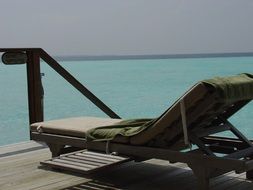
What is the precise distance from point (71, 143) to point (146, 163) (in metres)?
0.68

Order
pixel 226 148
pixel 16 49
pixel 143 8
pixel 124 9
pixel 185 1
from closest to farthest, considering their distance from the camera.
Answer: pixel 226 148, pixel 16 49, pixel 185 1, pixel 124 9, pixel 143 8

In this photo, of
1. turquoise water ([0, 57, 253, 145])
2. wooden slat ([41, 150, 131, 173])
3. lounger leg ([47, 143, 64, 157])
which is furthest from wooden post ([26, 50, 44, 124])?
turquoise water ([0, 57, 253, 145])

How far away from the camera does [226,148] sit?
3504 millimetres

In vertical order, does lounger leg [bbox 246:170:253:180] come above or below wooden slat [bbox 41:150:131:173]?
below

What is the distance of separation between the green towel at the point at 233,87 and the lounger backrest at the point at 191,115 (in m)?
0.01

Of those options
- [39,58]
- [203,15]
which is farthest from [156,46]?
[39,58]

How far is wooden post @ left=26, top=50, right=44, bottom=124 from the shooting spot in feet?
17.1

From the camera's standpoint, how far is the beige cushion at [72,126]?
3.80 metres

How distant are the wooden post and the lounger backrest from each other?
2.10m

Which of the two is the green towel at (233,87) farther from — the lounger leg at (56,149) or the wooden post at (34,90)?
the wooden post at (34,90)

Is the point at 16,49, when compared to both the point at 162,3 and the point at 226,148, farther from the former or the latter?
the point at 162,3

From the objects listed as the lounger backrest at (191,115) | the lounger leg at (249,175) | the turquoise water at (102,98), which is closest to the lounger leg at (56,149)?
the lounger backrest at (191,115)

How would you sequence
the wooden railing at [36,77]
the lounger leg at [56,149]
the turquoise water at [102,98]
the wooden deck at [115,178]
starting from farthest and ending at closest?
the turquoise water at [102,98] → the wooden railing at [36,77] → the lounger leg at [56,149] → the wooden deck at [115,178]

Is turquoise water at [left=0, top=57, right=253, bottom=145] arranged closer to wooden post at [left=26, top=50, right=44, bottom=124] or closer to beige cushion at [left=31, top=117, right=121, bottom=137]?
wooden post at [left=26, top=50, right=44, bottom=124]
